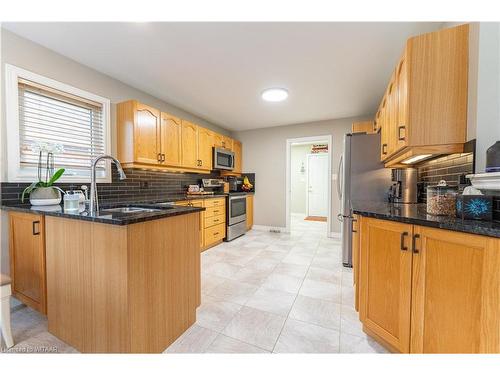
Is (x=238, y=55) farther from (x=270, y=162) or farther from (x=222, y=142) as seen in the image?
(x=270, y=162)

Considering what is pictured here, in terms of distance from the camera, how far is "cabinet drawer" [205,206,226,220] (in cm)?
340

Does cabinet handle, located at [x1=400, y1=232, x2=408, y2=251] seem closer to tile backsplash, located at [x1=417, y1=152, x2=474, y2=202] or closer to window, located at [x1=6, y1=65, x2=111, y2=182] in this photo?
tile backsplash, located at [x1=417, y1=152, x2=474, y2=202]

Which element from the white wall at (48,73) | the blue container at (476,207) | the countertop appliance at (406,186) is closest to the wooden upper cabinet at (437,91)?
the blue container at (476,207)

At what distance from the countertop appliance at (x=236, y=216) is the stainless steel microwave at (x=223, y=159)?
61 centimetres

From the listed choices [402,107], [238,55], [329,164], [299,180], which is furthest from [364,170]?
[299,180]

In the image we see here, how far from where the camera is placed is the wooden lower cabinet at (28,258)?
1487 mm

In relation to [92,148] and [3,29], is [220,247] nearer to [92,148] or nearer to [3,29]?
[92,148]

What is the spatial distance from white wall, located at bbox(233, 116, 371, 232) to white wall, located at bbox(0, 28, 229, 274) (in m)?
2.60

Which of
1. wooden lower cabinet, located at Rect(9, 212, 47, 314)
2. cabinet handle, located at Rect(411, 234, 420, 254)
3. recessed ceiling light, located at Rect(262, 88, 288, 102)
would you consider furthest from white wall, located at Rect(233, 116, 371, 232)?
wooden lower cabinet, located at Rect(9, 212, 47, 314)

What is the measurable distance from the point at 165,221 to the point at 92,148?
1779mm

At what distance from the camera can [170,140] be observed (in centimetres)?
303

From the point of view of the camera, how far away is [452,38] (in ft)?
4.19

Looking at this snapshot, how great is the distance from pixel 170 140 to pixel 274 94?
5.20 ft
